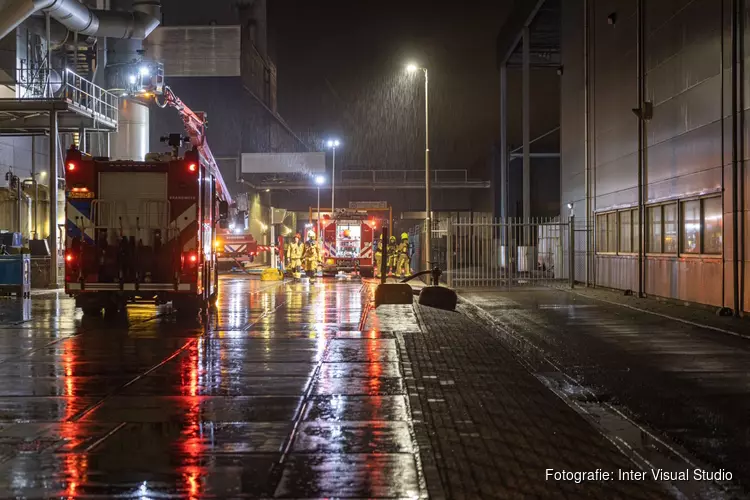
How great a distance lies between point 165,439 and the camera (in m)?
6.11

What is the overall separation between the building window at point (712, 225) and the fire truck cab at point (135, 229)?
1072cm

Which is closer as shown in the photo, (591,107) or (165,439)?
(165,439)

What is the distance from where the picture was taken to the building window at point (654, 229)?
19.7 meters

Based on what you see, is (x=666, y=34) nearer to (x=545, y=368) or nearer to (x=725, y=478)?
(x=545, y=368)

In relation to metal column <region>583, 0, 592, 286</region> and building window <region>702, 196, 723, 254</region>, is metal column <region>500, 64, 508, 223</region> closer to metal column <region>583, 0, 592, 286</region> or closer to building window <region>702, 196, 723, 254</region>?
metal column <region>583, 0, 592, 286</region>

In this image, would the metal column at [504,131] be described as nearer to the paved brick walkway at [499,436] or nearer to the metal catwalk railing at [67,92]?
the metal catwalk railing at [67,92]

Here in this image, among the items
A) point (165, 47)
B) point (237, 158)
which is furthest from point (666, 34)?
point (165, 47)

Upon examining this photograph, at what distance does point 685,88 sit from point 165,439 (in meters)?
15.5

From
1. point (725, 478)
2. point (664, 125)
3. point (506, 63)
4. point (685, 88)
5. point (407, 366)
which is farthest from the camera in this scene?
point (506, 63)

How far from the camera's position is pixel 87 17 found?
29969mm

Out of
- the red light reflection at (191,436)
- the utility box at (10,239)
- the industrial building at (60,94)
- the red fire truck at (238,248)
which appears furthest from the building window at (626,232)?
the red fire truck at (238,248)

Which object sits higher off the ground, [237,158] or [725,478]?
[237,158]

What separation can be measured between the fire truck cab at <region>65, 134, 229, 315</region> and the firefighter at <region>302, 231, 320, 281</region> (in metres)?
17.0

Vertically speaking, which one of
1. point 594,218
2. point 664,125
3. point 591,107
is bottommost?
point 594,218
